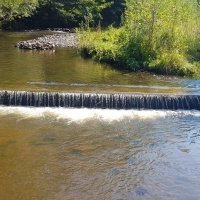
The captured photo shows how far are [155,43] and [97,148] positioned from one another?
9280 mm

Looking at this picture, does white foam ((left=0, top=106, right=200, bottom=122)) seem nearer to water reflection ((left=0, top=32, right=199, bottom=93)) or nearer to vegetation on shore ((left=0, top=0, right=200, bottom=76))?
water reflection ((left=0, top=32, right=199, bottom=93))

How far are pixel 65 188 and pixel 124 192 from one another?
1.23 meters

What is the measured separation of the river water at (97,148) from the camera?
321 inches

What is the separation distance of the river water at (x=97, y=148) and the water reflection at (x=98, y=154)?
2 cm

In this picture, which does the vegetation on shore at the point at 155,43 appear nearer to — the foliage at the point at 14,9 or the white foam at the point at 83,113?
the white foam at the point at 83,113

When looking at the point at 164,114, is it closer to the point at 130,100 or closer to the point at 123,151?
the point at 130,100

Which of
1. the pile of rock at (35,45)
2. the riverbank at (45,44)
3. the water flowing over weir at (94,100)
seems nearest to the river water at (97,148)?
the water flowing over weir at (94,100)

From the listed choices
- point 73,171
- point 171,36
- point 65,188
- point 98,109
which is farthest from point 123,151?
point 171,36

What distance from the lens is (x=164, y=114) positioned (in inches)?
515

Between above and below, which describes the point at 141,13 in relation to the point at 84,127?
above

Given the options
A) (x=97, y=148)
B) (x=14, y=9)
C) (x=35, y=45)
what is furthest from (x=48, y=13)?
(x=97, y=148)

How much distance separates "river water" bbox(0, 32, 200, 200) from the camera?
816cm

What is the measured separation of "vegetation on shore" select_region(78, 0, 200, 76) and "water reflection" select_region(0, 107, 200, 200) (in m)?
4.64

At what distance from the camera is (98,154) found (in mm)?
9727
